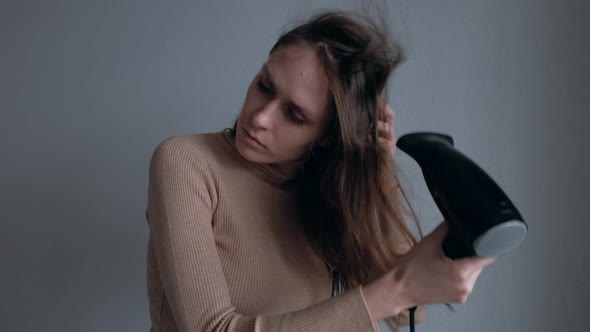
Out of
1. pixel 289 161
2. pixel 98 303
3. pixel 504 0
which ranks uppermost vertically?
pixel 504 0

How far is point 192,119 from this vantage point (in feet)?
3.81

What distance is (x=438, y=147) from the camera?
64 centimetres

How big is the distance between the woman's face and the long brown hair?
22mm

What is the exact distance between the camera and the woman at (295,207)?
68cm

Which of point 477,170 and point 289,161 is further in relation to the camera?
point 289,161

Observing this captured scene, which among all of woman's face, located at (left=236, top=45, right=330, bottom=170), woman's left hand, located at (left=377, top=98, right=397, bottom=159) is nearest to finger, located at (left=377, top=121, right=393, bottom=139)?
woman's left hand, located at (left=377, top=98, right=397, bottom=159)

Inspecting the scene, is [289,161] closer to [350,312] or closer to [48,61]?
[350,312]

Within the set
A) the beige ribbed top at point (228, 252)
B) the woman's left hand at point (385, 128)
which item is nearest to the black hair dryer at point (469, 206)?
the beige ribbed top at point (228, 252)

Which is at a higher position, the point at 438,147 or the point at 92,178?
the point at 438,147

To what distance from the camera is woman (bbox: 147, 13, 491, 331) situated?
68 cm

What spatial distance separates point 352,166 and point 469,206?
36cm

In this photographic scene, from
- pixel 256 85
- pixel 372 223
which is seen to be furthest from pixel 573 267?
pixel 256 85

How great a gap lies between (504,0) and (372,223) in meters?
0.59

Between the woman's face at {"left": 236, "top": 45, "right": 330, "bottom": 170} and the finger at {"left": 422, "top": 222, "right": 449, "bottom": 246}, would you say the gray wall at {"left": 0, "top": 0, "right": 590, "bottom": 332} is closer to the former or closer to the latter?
the woman's face at {"left": 236, "top": 45, "right": 330, "bottom": 170}
